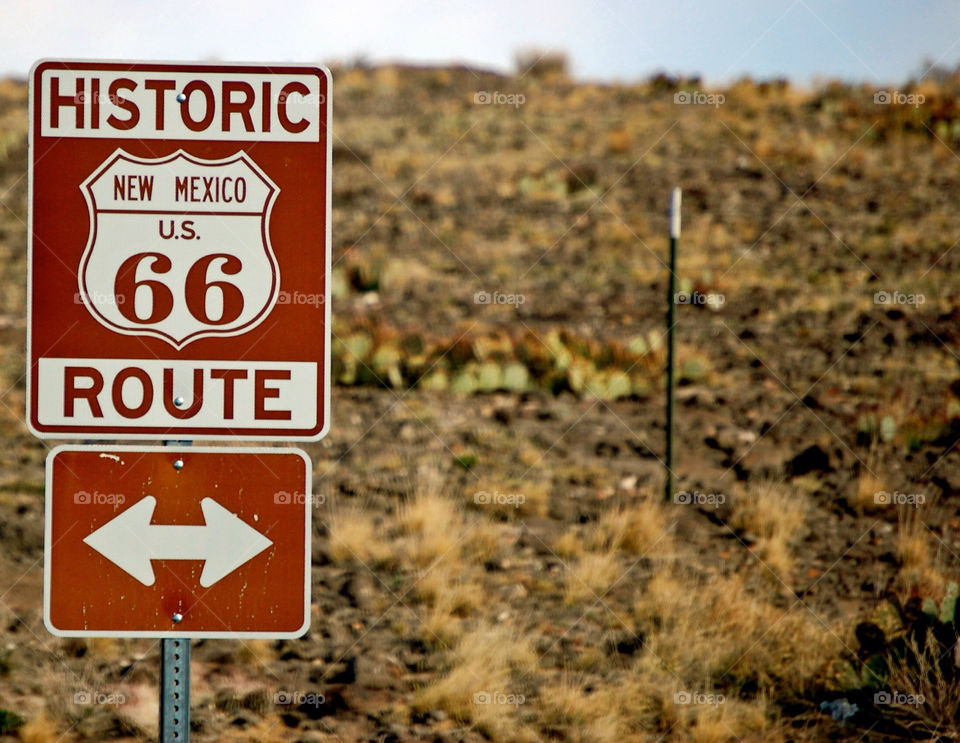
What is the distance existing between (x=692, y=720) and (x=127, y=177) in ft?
12.7

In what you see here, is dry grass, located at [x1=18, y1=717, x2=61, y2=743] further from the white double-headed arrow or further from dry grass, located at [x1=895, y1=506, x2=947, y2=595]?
dry grass, located at [x1=895, y1=506, x2=947, y2=595]

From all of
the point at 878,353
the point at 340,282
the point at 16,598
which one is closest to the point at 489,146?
the point at 340,282

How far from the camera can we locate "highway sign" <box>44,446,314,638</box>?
2.70m

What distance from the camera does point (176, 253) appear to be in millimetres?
2744

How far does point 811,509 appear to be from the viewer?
857 centimetres
